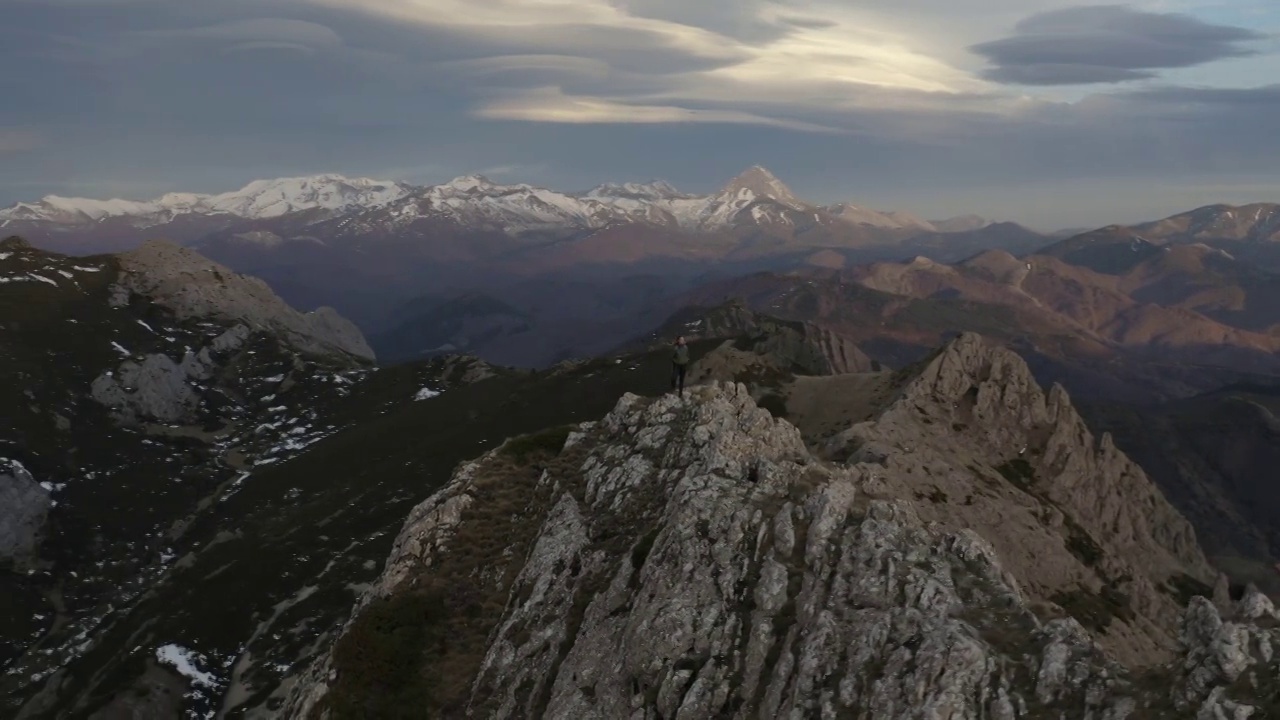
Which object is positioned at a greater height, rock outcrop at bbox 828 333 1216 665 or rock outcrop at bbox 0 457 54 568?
rock outcrop at bbox 828 333 1216 665

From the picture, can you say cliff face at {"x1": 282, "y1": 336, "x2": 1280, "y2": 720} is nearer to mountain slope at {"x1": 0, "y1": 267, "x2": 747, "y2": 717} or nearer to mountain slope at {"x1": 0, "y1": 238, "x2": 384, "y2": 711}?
mountain slope at {"x1": 0, "y1": 267, "x2": 747, "y2": 717}

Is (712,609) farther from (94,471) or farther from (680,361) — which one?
(94,471)

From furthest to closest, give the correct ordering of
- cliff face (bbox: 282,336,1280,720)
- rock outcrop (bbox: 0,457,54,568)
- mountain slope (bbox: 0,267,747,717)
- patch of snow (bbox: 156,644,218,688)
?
rock outcrop (bbox: 0,457,54,568) → mountain slope (bbox: 0,267,747,717) → patch of snow (bbox: 156,644,218,688) → cliff face (bbox: 282,336,1280,720)

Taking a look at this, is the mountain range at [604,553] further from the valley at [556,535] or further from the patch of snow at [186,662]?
the patch of snow at [186,662]

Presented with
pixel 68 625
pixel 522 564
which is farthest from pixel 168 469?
pixel 522 564

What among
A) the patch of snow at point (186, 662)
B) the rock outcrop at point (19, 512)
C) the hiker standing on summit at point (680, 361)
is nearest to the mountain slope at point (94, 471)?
the rock outcrop at point (19, 512)

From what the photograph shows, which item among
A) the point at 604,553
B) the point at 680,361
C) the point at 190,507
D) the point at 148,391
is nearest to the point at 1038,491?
the point at 680,361

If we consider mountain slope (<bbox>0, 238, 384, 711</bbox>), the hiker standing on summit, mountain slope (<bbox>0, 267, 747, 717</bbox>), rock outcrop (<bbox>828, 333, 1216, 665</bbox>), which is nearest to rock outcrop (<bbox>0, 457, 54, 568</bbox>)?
mountain slope (<bbox>0, 238, 384, 711</bbox>)
